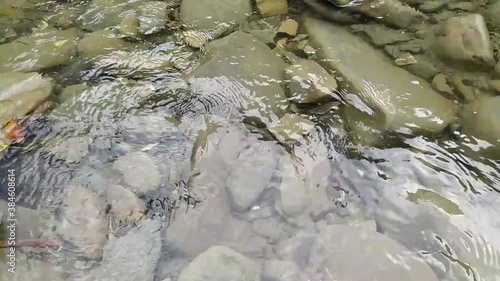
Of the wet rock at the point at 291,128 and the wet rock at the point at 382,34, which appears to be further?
the wet rock at the point at 382,34

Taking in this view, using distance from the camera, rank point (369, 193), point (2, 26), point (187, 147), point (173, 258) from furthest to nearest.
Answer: point (2, 26) < point (187, 147) < point (369, 193) < point (173, 258)

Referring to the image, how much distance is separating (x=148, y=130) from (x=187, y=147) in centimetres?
30

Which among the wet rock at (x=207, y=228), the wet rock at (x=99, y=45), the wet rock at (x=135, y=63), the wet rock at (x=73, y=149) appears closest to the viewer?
the wet rock at (x=207, y=228)

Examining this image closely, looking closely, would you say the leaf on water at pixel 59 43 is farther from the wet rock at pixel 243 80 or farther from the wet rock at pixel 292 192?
the wet rock at pixel 292 192

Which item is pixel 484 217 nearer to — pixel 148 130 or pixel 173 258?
pixel 173 258

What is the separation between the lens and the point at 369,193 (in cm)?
272

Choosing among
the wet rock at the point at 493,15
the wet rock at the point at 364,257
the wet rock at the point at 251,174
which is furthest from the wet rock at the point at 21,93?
the wet rock at the point at 493,15

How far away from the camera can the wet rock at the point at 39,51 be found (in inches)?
135

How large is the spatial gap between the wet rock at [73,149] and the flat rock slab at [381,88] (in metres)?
1.70

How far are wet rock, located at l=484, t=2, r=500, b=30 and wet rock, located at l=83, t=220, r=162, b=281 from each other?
2.77 meters

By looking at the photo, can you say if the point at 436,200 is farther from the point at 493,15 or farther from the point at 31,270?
the point at 31,270

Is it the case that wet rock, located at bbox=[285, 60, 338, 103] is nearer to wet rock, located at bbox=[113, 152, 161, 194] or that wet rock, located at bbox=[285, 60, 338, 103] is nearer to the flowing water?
the flowing water

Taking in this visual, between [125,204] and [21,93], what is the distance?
1.17 metres

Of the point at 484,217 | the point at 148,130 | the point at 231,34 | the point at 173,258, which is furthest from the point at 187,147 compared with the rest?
the point at 484,217
